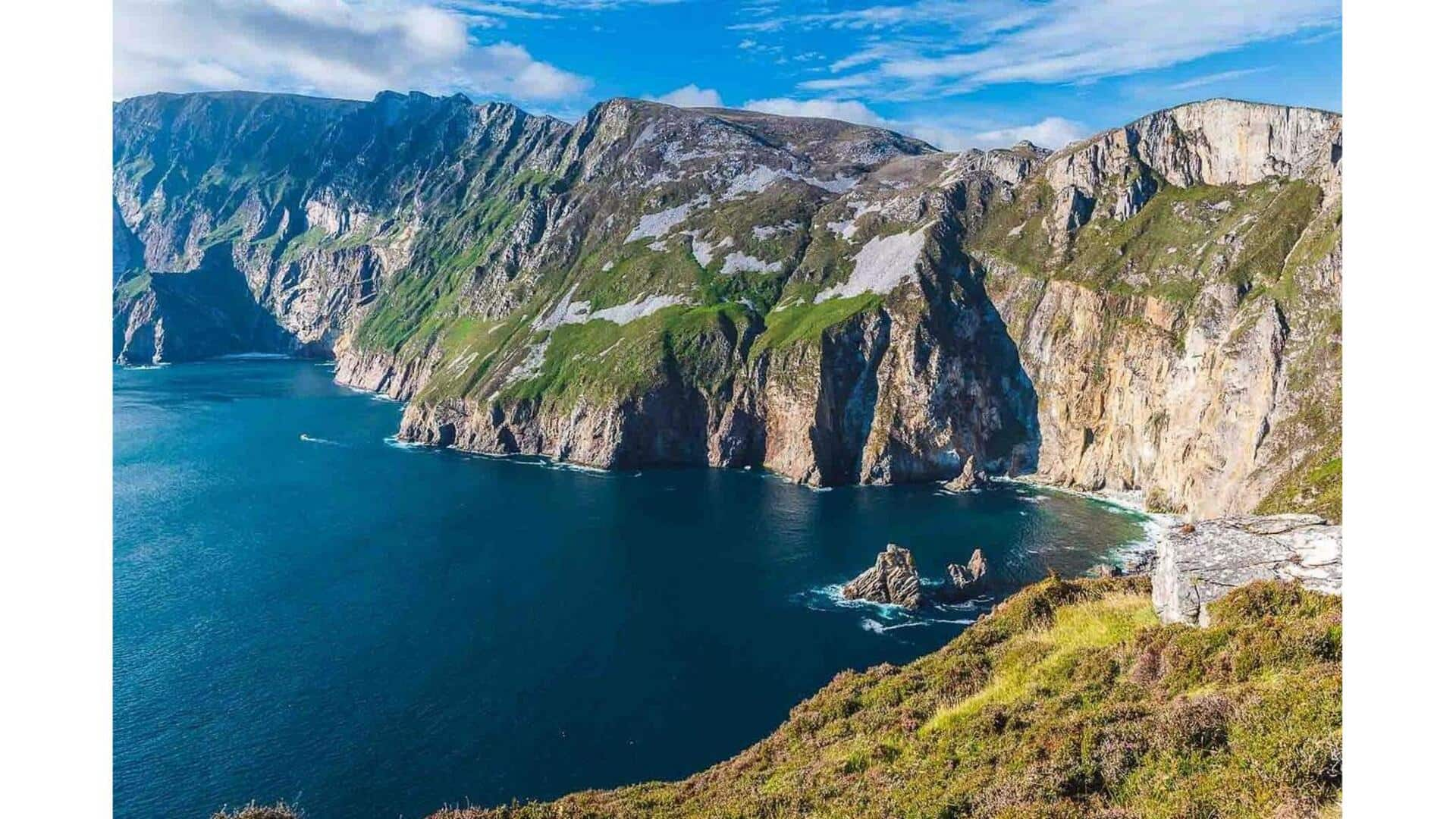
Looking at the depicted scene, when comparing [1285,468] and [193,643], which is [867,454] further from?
[193,643]

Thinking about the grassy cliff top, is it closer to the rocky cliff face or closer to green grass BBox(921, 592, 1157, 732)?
green grass BBox(921, 592, 1157, 732)

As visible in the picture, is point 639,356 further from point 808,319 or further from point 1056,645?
point 1056,645

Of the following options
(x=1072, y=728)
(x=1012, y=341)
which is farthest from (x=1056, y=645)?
(x=1012, y=341)

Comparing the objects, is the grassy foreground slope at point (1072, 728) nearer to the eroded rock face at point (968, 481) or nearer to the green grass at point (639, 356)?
the eroded rock face at point (968, 481)

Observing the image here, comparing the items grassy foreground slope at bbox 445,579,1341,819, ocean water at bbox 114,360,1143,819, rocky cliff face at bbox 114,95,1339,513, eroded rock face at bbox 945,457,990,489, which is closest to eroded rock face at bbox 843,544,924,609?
ocean water at bbox 114,360,1143,819

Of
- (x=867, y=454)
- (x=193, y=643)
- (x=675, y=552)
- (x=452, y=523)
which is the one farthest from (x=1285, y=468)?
(x=193, y=643)

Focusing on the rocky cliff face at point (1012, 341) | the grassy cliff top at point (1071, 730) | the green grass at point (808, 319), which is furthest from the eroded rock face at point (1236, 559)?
the green grass at point (808, 319)
